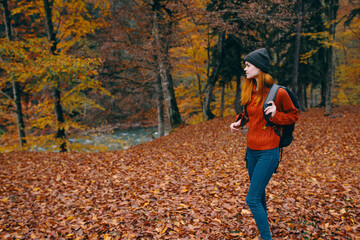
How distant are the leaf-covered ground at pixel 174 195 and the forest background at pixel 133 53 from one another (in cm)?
312

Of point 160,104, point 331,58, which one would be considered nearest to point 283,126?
point 160,104

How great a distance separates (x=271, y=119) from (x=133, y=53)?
445 inches

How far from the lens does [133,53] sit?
39.9 feet

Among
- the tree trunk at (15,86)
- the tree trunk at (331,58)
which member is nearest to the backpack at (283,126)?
the tree trunk at (15,86)

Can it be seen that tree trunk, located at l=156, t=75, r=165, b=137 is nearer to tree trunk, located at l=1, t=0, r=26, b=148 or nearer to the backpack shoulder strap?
tree trunk, located at l=1, t=0, r=26, b=148

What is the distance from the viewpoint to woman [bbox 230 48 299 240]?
2162mm

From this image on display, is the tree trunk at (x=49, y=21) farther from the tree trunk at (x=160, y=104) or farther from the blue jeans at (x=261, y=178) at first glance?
the blue jeans at (x=261, y=178)

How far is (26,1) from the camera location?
9.56 meters

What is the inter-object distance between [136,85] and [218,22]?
6.73 metres

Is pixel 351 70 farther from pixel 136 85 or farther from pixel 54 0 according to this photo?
pixel 54 0

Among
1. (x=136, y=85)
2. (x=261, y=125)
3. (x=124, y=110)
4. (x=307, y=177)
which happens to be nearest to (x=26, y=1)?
(x=136, y=85)

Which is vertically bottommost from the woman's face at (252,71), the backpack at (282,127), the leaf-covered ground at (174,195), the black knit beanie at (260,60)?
the leaf-covered ground at (174,195)

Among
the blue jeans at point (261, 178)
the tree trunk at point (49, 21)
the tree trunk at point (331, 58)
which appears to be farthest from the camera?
the tree trunk at point (331, 58)

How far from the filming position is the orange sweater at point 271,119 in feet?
7.03
